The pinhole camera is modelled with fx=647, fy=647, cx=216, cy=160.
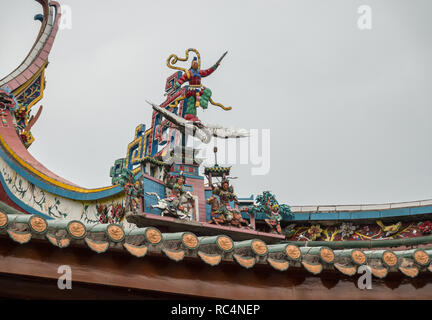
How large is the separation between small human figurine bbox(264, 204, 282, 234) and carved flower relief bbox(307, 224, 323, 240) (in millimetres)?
870

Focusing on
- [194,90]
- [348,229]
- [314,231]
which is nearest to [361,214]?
[348,229]

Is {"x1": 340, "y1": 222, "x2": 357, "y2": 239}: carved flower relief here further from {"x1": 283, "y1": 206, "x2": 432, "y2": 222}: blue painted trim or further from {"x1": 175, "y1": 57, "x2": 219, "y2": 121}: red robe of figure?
{"x1": 175, "y1": 57, "x2": 219, "y2": 121}: red robe of figure

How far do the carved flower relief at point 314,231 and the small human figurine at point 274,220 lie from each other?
2.86 ft

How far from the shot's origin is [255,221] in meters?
12.4

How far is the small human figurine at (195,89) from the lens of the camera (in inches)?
510

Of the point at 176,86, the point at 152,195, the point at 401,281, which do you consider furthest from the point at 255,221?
the point at 401,281

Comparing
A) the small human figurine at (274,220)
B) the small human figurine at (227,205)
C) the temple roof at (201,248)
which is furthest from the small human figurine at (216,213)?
the temple roof at (201,248)

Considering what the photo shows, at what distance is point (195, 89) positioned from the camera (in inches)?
521

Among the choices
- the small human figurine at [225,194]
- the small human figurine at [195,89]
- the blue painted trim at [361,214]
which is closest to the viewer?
the small human figurine at [225,194]

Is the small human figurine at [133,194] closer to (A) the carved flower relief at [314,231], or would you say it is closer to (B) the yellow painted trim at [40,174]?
(B) the yellow painted trim at [40,174]

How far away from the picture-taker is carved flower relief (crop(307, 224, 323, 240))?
12.9 meters

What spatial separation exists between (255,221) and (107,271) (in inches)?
266
